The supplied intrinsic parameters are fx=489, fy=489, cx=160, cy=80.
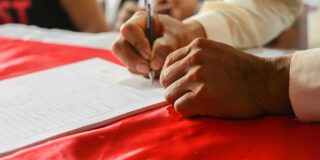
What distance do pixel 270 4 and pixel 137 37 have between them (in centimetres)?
45

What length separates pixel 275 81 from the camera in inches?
24.0

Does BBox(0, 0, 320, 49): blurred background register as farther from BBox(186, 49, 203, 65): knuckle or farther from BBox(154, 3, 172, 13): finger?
BBox(186, 49, 203, 65): knuckle

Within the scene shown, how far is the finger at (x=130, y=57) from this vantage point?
794mm

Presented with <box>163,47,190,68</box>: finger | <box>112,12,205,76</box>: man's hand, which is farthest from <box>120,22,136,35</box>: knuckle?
<box>163,47,190,68</box>: finger

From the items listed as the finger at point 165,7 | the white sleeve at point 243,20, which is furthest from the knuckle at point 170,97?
the finger at point 165,7

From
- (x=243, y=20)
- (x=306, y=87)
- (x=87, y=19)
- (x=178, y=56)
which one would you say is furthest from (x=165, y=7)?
(x=306, y=87)

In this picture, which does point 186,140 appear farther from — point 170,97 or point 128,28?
point 128,28

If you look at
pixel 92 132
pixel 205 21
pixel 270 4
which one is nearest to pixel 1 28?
pixel 205 21

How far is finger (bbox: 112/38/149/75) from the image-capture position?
0.79m

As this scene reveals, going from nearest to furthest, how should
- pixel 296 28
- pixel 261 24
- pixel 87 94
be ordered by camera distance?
pixel 87 94
pixel 261 24
pixel 296 28

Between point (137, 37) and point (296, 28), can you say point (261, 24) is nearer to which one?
point (296, 28)

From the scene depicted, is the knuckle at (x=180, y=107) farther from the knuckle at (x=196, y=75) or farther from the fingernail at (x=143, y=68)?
the fingernail at (x=143, y=68)

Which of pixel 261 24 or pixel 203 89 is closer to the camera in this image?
pixel 203 89

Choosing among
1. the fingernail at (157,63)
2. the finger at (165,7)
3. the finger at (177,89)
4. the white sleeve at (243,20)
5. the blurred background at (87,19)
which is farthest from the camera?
the finger at (165,7)
